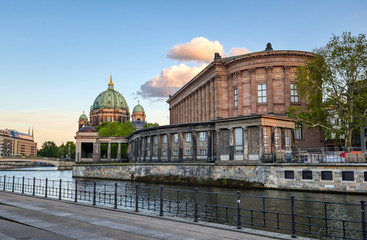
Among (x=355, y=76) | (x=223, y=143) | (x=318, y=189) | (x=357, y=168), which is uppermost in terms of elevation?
(x=355, y=76)

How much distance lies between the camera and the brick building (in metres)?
57.7

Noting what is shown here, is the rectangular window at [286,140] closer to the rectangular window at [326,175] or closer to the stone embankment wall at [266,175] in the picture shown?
the stone embankment wall at [266,175]

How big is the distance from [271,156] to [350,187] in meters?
11.4

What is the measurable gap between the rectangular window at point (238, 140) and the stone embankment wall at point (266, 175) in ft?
8.55

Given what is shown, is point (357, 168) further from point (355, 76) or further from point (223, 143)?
point (223, 143)

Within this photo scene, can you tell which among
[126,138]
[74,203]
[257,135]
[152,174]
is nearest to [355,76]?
[257,135]

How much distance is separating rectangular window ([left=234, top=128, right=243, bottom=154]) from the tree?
8.42 meters

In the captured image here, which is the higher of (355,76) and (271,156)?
(355,76)

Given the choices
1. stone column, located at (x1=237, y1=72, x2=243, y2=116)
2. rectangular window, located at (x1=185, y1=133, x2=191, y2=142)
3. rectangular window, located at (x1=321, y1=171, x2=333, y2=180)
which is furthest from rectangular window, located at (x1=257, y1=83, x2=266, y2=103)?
rectangular window, located at (x1=321, y1=171, x2=333, y2=180)

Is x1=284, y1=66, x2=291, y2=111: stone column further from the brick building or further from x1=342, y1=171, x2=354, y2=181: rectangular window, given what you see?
x1=342, y1=171, x2=354, y2=181: rectangular window

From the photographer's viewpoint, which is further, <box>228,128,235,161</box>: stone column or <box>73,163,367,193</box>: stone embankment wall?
<box>228,128,235,161</box>: stone column

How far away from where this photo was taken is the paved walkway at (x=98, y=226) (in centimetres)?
1176

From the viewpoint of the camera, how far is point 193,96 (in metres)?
80.2

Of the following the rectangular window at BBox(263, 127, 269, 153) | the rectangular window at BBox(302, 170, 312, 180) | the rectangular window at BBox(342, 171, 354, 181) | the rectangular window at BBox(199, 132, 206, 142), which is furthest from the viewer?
the rectangular window at BBox(199, 132, 206, 142)
